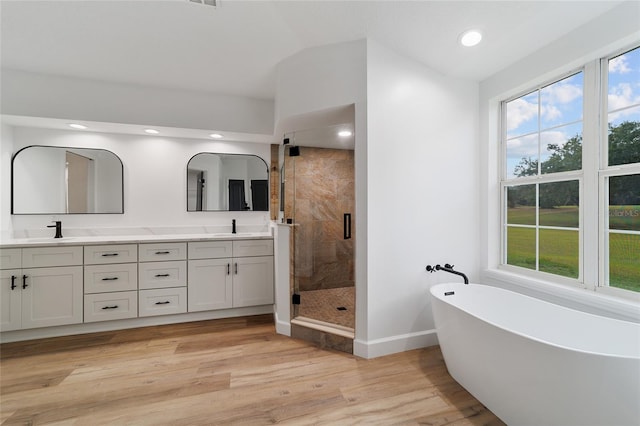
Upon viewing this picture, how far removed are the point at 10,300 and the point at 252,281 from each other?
218cm

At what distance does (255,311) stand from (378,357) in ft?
5.22

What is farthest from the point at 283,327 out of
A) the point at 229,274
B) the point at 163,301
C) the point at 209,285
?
the point at 163,301

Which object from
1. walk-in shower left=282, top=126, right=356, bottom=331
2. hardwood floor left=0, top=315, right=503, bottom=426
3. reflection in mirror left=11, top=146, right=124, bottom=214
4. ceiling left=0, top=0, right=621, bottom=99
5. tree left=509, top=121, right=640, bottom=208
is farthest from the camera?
reflection in mirror left=11, top=146, right=124, bottom=214

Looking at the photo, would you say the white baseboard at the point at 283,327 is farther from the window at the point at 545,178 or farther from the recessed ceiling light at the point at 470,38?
the recessed ceiling light at the point at 470,38

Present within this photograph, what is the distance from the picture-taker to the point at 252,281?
2.95m

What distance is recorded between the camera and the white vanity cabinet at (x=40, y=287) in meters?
2.30

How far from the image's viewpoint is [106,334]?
2500mm

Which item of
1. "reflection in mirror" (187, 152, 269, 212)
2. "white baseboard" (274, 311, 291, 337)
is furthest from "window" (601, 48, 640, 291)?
"reflection in mirror" (187, 152, 269, 212)

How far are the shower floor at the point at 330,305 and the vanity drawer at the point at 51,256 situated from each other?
227 cm

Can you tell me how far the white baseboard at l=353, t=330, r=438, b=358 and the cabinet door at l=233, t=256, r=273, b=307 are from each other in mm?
1322

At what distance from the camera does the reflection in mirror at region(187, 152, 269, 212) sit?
10.6 ft

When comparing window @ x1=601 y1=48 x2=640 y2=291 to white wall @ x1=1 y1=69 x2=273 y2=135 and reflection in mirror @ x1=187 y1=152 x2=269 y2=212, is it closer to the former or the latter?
white wall @ x1=1 y1=69 x2=273 y2=135

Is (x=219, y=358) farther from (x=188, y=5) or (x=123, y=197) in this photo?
(x=188, y=5)

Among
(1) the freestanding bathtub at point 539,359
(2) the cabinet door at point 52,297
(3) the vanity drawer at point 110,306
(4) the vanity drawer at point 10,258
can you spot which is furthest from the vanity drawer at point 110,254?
(1) the freestanding bathtub at point 539,359
